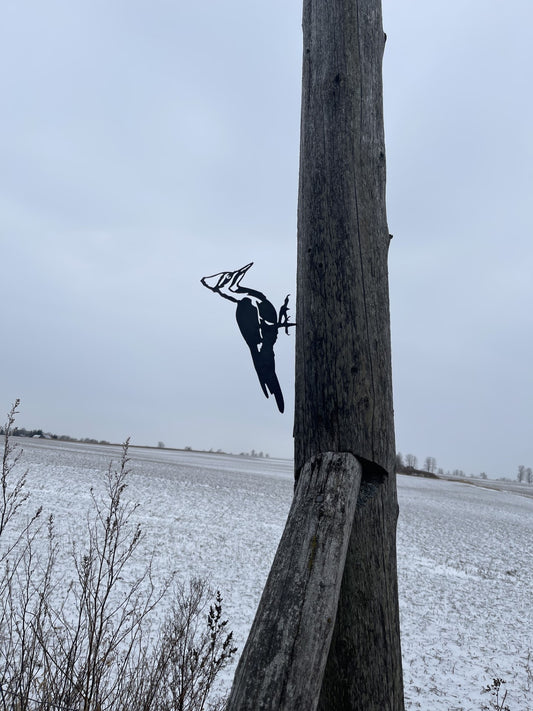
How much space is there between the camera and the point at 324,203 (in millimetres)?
1408

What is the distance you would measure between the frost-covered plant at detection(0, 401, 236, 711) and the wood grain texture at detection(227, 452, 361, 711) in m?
1.48

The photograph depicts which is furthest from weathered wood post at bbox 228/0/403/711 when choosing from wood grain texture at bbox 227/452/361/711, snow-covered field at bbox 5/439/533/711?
snow-covered field at bbox 5/439/533/711

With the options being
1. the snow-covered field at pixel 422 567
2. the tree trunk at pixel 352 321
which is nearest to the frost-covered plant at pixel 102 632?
the snow-covered field at pixel 422 567

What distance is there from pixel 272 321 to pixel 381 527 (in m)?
A: 0.71

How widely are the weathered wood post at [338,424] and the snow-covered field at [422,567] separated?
3745 mm

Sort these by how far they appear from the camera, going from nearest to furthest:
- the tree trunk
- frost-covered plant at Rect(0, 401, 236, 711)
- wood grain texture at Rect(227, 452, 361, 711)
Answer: wood grain texture at Rect(227, 452, 361, 711)
the tree trunk
frost-covered plant at Rect(0, 401, 236, 711)

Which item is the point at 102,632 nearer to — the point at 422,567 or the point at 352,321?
the point at 352,321

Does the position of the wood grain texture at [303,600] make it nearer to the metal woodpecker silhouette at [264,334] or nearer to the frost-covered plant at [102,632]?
the metal woodpecker silhouette at [264,334]

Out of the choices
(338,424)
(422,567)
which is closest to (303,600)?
(338,424)

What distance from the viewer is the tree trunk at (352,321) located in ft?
3.82

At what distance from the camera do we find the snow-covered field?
481cm

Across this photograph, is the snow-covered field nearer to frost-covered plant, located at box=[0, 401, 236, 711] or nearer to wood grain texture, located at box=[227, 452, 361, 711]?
frost-covered plant, located at box=[0, 401, 236, 711]

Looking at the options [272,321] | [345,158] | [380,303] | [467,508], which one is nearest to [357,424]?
[380,303]

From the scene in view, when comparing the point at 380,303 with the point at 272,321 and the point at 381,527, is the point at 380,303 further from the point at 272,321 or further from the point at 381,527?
the point at 381,527
